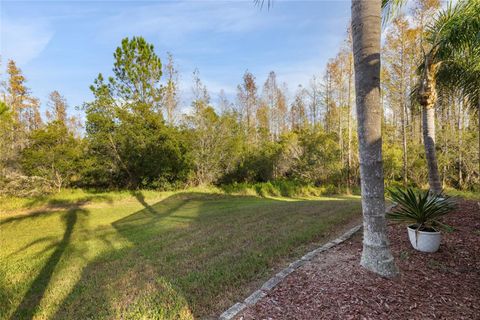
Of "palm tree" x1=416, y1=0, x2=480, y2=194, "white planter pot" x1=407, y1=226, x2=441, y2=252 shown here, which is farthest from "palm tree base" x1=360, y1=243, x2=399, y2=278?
"palm tree" x1=416, y1=0, x2=480, y2=194

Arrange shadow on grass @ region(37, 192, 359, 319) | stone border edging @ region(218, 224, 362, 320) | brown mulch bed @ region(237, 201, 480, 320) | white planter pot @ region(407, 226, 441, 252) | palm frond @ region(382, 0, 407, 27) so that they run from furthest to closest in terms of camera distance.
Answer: palm frond @ region(382, 0, 407, 27) < white planter pot @ region(407, 226, 441, 252) < shadow on grass @ region(37, 192, 359, 319) < stone border edging @ region(218, 224, 362, 320) < brown mulch bed @ region(237, 201, 480, 320)

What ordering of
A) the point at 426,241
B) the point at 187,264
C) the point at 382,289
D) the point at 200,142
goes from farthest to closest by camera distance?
the point at 200,142
the point at 187,264
the point at 426,241
the point at 382,289

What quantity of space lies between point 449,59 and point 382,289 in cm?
546

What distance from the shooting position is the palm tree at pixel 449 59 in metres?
4.51

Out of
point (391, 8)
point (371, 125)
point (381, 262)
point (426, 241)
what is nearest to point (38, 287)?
point (381, 262)

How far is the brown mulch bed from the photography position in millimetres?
1998

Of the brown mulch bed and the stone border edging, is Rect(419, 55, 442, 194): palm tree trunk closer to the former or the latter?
the brown mulch bed

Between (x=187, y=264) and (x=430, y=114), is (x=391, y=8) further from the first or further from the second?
(x=187, y=264)

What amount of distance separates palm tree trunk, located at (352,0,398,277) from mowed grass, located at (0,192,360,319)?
126cm

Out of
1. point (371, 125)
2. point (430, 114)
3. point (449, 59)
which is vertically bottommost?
point (371, 125)

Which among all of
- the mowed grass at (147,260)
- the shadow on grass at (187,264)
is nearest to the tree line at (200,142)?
the mowed grass at (147,260)

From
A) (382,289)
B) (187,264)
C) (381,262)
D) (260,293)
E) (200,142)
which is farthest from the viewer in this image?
(200,142)

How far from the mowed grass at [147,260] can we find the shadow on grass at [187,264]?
0.01 metres

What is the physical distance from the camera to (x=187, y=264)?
342 centimetres
